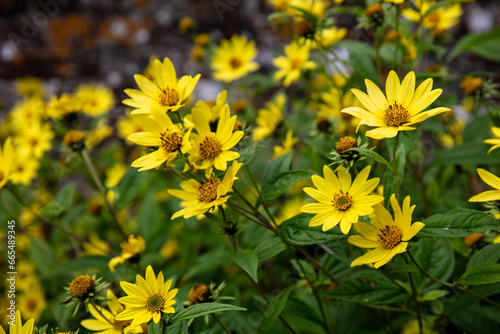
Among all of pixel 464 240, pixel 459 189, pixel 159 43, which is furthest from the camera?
pixel 159 43

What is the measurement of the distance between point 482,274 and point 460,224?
0.14 meters

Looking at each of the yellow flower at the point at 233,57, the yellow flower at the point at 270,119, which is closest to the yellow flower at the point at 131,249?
the yellow flower at the point at 270,119

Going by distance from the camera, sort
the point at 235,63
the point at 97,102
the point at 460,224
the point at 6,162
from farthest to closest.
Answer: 1. the point at 97,102
2. the point at 235,63
3. the point at 6,162
4. the point at 460,224

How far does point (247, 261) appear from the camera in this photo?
3.22 feet

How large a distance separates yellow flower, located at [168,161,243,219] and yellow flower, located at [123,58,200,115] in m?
0.22

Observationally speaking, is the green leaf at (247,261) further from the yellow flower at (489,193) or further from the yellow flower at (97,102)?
the yellow flower at (97,102)

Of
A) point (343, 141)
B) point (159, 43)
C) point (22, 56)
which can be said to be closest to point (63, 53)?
point (22, 56)

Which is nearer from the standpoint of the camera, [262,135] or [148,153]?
[148,153]

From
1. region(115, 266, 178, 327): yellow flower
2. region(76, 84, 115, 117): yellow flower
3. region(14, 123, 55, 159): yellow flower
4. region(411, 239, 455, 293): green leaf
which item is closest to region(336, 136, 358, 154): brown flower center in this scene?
region(411, 239, 455, 293): green leaf

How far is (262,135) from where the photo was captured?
168cm

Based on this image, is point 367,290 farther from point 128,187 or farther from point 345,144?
point 128,187

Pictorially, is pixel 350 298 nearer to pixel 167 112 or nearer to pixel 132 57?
pixel 167 112

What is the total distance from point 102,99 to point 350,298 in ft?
6.78

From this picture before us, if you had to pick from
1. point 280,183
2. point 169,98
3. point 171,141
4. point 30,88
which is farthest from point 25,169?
point 280,183
